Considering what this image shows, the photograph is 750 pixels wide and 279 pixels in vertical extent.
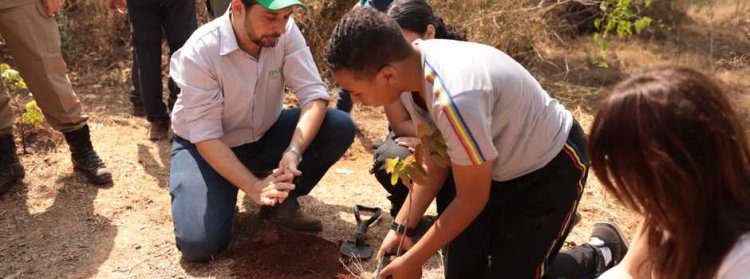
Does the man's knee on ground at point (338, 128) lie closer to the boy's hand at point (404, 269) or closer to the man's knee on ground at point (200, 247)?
the man's knee on ground at point (200, 247)

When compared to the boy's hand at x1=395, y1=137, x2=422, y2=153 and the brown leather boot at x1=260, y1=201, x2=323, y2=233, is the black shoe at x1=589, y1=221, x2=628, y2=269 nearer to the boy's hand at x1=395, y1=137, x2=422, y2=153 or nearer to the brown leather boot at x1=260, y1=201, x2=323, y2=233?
the boy's hand at x1=395, y1=137, x2=422, y2=153

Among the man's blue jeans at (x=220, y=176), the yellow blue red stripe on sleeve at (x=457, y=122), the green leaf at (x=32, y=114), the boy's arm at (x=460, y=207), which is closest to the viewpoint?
the yellow blue red stripe on sleeve at (x=457, y=122)

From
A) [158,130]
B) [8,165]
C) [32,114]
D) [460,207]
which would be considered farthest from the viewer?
[158,130]

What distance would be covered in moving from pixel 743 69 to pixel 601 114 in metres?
5.16

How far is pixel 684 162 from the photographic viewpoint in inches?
50.8

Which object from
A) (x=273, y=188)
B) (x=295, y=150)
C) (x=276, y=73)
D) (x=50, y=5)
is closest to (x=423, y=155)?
(x=273, y=188)

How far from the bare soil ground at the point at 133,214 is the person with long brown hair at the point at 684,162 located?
136 cm

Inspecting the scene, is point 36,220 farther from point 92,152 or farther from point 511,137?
point 511,137

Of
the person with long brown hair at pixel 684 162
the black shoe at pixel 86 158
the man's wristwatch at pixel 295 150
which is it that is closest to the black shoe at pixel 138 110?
the black shoe at pixel 86 158

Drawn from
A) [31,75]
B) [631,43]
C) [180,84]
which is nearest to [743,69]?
[631,43]

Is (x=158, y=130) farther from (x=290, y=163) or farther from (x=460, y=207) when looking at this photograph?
(x=460, y=207)

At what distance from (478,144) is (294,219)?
137 cm

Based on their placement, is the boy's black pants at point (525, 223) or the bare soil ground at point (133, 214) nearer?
the boy's black pants at point (525, 223)

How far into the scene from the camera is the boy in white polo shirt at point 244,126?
254 cm
